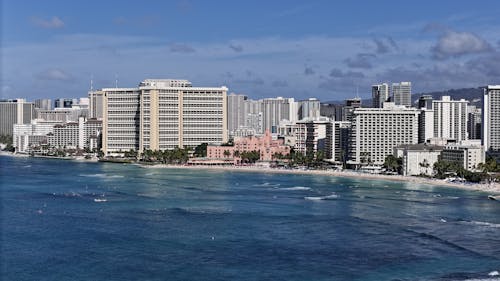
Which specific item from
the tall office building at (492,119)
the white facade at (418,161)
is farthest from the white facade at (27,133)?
the white facade at (418,161)

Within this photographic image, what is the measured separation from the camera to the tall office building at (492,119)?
8062cm

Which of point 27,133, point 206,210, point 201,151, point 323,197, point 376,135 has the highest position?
point 27,133

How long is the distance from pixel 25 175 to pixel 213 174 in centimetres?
1608

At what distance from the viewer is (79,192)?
47.8 metres

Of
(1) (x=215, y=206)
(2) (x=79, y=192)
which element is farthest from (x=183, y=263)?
(2) (x=79, y=192)

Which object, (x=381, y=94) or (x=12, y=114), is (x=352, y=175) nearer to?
(x=381, y=94)

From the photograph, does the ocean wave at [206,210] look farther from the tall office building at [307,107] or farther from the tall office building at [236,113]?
the tall office building at [236,113]

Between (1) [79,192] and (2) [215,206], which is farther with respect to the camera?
(1) [79,192]

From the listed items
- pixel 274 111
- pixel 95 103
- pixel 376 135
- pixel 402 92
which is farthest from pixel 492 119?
pixel 95 103

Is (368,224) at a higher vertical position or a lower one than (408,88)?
lower

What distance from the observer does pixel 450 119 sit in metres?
90.8

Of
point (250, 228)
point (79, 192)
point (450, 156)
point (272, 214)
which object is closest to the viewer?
point (250, 228)

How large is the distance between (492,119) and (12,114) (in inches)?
3668

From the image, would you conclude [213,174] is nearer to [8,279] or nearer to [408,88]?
[8,279]
